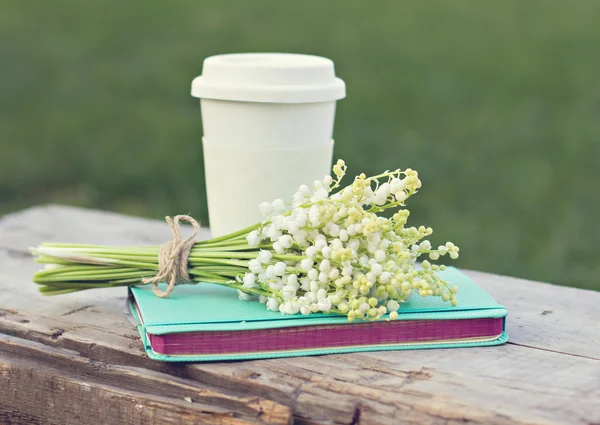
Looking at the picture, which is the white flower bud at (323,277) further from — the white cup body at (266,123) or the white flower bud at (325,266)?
the white cup body at (266,123)

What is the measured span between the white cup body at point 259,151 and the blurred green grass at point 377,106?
1697 mm

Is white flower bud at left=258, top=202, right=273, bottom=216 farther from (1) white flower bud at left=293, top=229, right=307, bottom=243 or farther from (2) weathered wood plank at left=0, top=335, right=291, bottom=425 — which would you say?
(2) weathered wood plank at left=0, top=335, right=291, bottom=425

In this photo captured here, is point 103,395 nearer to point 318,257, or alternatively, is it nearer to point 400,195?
point 318,257

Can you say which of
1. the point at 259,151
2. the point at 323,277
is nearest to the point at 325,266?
the point at 323,277

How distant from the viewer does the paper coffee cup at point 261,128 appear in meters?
1.55

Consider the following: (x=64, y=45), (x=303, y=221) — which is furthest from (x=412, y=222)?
(x=64, y=45)

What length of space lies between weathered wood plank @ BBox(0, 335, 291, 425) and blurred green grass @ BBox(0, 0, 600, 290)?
204 centimetres

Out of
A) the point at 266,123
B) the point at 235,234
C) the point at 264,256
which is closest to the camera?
the point at 264,256

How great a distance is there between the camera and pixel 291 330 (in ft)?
4.41

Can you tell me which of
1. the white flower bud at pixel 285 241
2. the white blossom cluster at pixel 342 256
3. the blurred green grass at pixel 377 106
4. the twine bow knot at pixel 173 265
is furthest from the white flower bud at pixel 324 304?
the blurred green grass at pixel 377 106

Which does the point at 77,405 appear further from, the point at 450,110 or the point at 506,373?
the point at 450,110

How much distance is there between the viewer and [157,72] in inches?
205

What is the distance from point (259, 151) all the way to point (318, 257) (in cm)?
34

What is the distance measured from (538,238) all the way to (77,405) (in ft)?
7.92
